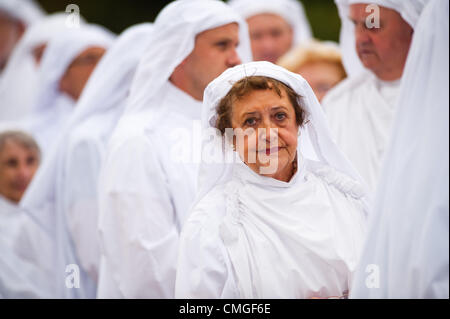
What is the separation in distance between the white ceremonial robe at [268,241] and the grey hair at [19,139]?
9.84ft

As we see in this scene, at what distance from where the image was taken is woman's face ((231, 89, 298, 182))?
3.02 metres

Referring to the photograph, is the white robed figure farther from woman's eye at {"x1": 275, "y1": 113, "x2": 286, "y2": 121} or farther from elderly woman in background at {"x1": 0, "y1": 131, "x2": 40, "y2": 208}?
elderly woman in background at {"x1": 0, "y1": 131, "x2": 40, "y2": 208}

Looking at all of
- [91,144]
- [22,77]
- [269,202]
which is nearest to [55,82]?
[91,144]

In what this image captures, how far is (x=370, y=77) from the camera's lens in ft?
14.2

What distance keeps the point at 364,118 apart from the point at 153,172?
1305 millimetres

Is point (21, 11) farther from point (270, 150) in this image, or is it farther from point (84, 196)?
point (270, 150)

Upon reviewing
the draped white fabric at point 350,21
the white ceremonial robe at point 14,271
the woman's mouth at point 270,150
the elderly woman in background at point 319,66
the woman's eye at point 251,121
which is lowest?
the white ceremonial robe at point 14,271

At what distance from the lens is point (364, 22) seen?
4.02 meters

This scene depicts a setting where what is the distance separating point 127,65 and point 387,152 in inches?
102

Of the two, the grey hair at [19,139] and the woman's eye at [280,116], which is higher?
the woman's eye at [280,116]

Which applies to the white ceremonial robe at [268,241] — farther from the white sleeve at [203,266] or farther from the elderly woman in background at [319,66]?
the elderly woman in background at [319,66]

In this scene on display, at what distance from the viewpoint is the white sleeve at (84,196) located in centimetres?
475

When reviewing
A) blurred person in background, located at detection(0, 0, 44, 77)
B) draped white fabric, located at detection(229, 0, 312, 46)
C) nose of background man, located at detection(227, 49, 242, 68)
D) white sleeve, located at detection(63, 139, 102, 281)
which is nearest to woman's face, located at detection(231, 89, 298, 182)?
nose of background man, located at detection(227, 49, 242, 68)

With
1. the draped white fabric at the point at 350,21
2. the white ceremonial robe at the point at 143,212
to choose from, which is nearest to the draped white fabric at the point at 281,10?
the draped white fabric at the point at 350,21
